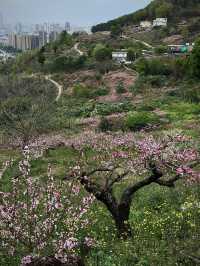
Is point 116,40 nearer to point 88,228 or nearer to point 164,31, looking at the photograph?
point 164,31

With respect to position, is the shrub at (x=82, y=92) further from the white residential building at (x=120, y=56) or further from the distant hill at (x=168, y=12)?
the distant hill at (x=168, y=12)

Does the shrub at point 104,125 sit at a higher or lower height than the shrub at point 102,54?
lower

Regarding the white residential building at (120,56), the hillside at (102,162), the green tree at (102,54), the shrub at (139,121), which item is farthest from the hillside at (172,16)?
the shrub at (139,121)

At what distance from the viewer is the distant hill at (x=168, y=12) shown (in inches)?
4599

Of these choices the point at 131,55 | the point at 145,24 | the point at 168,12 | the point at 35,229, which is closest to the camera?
the point at 35,229

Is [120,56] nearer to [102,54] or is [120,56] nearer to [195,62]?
[102,54]

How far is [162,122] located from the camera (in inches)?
1620

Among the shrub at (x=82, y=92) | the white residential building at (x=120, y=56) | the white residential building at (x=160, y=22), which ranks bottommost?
the shrub at (x=82, y=92)

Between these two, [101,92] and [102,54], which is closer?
[101,92]

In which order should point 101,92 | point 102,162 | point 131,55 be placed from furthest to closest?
1. point 131,55
2. point 101,92
3. point 102,162

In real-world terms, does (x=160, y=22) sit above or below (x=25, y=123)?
above

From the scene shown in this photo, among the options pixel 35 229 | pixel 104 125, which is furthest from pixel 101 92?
pixel 35 229

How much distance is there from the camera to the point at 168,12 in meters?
119

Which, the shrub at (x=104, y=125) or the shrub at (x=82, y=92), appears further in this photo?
the shrub at (x=82, y=92)
